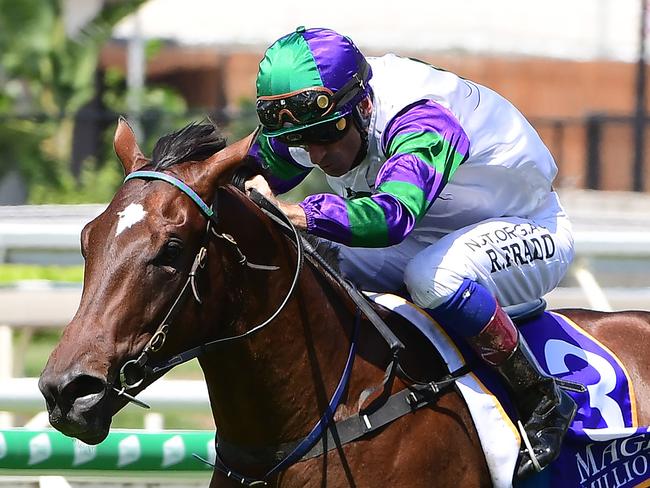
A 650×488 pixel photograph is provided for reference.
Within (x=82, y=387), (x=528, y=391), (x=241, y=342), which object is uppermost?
(x=82, y=387)

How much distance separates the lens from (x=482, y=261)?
3.55 meters

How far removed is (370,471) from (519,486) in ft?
1.64

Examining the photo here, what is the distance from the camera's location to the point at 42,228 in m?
5.78

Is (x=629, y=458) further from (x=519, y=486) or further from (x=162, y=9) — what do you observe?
(x=162, y=9)

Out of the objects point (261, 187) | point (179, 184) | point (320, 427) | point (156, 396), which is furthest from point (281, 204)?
point (156, 396)

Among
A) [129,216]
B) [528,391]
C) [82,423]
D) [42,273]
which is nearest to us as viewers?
[82,423]

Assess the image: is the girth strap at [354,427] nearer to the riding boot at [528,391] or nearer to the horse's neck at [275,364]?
the horse's neck at [275,364]

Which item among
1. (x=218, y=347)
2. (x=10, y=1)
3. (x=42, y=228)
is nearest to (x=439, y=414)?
(x=218, y=347)

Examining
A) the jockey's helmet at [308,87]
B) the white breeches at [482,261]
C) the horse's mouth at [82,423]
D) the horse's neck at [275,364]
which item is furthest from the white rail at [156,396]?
the horse's mouth at [82,423]

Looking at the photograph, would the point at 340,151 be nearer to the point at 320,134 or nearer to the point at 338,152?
the point at 338,152

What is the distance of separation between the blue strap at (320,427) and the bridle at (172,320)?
0.29 m

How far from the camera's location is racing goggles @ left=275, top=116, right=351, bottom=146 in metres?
3.45

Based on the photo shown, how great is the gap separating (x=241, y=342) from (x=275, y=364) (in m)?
0.13

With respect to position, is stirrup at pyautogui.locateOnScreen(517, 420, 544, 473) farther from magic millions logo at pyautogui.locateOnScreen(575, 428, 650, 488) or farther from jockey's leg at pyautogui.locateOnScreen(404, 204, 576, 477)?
magic millions logo at pyautogui.locateOnScreen(575, 428, 650, 488)
